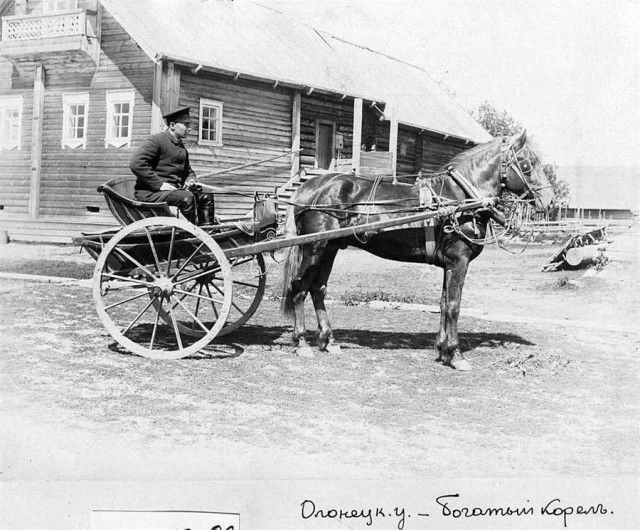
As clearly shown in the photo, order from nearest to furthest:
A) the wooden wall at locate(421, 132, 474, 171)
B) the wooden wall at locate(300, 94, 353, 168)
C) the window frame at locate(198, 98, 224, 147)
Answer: the window frame at locate(198, 98, 224, 147) < the wooden wall at locate(300, 94, 353, 168) < the wooden wall at locate(421, 132, 474, 171)

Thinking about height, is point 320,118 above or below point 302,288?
above

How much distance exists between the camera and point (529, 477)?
4133 millimetres

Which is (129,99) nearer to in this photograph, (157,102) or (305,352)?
(157,102)

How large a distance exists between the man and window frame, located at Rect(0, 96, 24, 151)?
13448 millimetres

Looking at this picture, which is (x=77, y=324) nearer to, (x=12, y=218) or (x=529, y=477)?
(x=529, y=477)

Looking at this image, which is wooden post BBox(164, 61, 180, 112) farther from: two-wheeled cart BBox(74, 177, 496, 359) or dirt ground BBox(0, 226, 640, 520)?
two-wheeled cart BBox(74, 177, 496, 359)

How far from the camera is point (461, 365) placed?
657cm

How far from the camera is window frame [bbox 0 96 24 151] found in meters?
18.1

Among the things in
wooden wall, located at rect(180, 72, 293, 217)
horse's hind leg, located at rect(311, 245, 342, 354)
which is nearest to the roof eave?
wooden wall, located at rect(180, 72, 293, 217)

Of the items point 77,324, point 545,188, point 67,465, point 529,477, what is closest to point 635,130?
point 545,188

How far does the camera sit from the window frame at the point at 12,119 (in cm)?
1806

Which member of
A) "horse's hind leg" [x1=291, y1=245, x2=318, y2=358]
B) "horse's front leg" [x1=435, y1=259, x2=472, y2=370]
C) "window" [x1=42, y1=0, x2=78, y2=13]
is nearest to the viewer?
"horse's front leg" [x1=435, y1=259, x2=472, y2=370]

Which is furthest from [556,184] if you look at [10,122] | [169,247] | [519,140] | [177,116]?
[169,247]

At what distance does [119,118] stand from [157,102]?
5.49 feet
